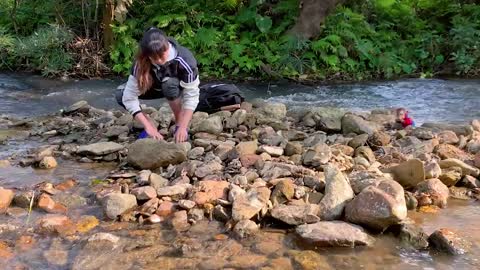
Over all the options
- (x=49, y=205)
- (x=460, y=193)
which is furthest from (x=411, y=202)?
(x=49, y=205)

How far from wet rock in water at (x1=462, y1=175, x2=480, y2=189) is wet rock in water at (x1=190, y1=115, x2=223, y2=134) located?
2.22m

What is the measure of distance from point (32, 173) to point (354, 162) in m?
2.66

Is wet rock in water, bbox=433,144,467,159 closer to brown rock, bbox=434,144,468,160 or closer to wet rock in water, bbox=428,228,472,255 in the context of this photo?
brown rock, bbox=434,144,468,160

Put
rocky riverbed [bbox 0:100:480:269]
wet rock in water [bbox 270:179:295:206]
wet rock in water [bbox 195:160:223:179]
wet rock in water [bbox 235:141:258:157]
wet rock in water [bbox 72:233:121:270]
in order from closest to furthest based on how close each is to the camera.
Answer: wet rock in water [bbox 72:233:121:270] < rocky riverbed [bbox 0:100:480:269] < wet rock in water [bbox 270:179:295:206] < wet rock in water [bbox 195:160:223:179] < wet rock in water [bbox 235:141:258:157]

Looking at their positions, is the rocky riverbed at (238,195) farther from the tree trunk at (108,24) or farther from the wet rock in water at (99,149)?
the tree trunk at (108,24)

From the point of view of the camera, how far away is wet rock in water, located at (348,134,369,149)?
195 inches

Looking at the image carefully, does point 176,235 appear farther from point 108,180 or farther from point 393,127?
point 393,127

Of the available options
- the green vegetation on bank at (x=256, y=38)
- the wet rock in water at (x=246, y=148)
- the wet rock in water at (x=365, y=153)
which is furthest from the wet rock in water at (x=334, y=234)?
Result: the green vegetation on bank at (x=256, y=38)

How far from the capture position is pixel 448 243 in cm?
323

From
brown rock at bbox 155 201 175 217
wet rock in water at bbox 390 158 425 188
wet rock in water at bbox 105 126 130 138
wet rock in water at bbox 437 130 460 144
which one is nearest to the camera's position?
brown rock at bbox 155 201 175 217

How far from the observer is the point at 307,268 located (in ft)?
9.96

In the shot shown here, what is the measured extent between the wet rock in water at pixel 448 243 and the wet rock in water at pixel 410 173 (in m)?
0.80

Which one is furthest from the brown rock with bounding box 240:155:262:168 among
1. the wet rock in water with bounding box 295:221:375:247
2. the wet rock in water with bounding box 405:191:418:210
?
the wet rock in water with bounding box 405:191:418:210

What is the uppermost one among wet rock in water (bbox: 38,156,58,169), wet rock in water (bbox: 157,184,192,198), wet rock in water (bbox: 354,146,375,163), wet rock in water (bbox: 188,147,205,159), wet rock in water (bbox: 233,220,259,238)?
wet rock in water (bbox: 354,146,375,163)
